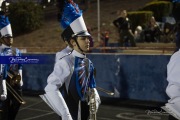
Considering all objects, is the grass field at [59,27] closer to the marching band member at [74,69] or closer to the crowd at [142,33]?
the crowd at [142,33]

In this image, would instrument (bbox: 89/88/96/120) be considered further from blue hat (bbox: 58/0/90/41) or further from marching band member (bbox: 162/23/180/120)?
marching band member (bbox: 162/23/180/120)

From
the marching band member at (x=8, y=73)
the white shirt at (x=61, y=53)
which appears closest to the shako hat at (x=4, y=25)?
the marching band member at (x=8, y=73)

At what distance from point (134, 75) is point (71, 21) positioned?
624 centimetres

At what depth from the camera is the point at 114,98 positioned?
10555 mm

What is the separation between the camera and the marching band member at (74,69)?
4.04 meters

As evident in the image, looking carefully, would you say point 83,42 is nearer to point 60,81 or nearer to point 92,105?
point 60,81

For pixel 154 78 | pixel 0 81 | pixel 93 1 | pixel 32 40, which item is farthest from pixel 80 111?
pixel 93 1

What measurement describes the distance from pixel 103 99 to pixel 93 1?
87.5 feet

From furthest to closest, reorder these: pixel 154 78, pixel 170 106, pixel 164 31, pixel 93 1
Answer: pixel 93 1 < pixel 164 31 < pixel 154 78 < pixel 170 106

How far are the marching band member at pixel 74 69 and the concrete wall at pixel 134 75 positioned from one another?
5.64 meters

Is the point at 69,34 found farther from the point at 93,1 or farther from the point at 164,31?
the point at 93,1

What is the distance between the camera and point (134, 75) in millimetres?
10234

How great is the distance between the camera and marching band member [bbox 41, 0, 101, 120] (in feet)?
13.3

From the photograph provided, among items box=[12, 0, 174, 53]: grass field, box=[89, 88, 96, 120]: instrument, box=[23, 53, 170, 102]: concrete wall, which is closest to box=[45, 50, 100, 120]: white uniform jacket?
box=[89, 88, 96, 120]: instrument
